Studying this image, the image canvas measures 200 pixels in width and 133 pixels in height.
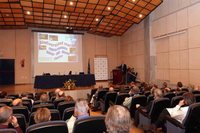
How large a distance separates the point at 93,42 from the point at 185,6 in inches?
330

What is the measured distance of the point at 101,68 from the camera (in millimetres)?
13875

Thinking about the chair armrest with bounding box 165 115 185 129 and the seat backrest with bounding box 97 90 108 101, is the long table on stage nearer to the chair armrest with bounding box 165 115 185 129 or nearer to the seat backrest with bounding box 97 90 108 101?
the seat backrest with bounding box 97 90 108 101

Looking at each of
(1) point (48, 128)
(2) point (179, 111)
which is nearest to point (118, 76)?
(2) point (179, 111)

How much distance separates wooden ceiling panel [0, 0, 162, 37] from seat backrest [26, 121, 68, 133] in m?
8.27

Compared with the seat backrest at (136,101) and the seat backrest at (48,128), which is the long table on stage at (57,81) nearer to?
the seat backrest at (136,101)

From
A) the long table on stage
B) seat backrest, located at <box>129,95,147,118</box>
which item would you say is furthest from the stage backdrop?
seat backrest, located at <box>129,95,147,118</box>

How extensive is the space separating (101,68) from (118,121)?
12.7 meters

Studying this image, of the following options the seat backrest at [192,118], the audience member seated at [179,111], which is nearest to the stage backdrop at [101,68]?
the audience member seated at [179,111]

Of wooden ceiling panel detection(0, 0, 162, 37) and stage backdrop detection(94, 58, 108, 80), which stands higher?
wooden ceiling panel detection(0, 0, 162, 37)

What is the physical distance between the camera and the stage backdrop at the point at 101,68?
13.7m

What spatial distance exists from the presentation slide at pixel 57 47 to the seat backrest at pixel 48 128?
11.1 metres

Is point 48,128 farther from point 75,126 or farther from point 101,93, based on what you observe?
point 101,93

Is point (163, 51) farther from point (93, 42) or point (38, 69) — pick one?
point (38, 69)

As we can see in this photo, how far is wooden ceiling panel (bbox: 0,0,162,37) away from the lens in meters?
8.57
